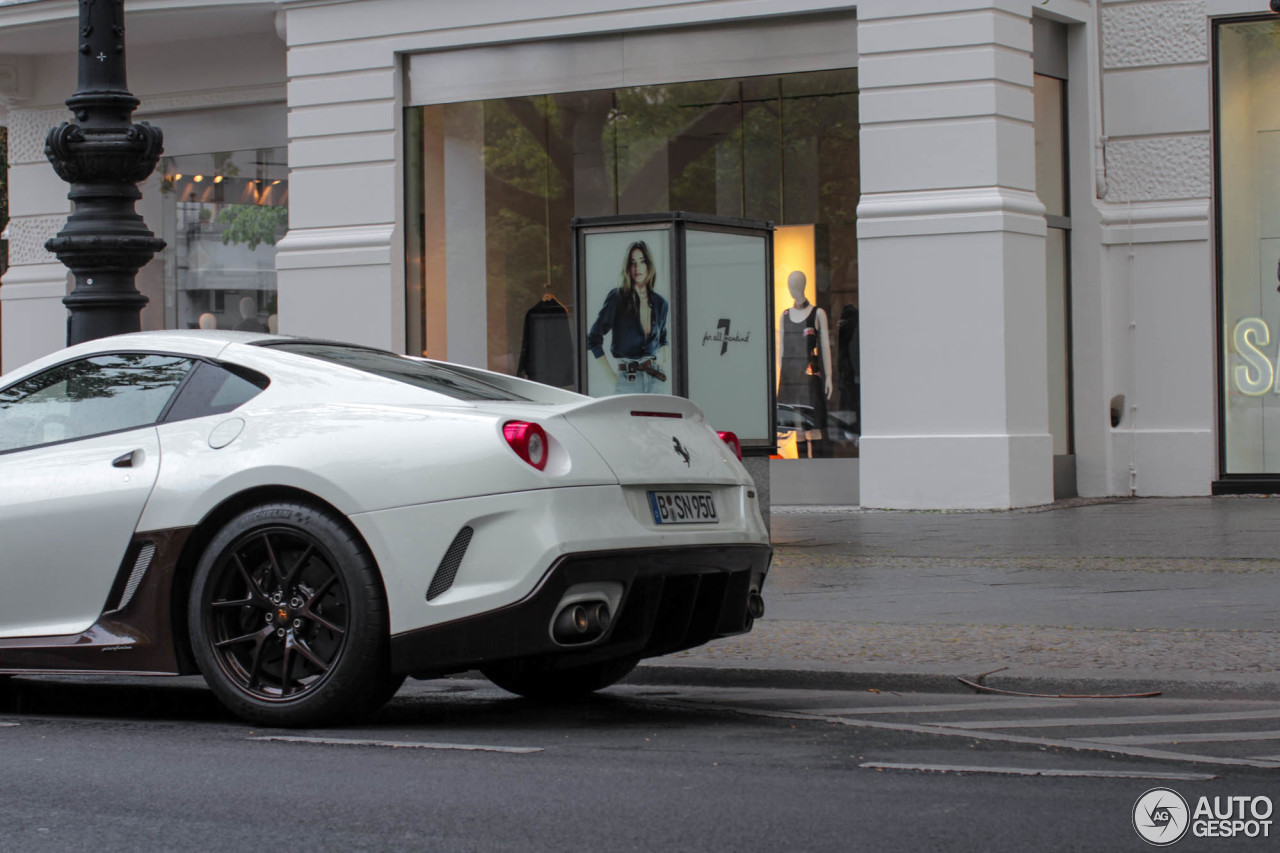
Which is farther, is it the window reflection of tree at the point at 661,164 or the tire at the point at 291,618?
the window reflection of tree at the point at 661,164

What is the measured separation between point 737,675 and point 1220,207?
11832 millimetres

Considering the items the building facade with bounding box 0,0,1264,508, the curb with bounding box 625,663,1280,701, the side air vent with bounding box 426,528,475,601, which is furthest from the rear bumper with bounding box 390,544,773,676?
the building facade with bounding box 0,0,1264,508

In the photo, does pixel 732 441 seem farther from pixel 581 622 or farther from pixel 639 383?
pixel 639 383

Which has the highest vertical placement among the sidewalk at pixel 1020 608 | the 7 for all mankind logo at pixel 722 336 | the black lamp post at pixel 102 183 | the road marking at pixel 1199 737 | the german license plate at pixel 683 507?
the black lamp post at pixel 102 183

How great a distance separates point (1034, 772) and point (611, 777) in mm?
1187

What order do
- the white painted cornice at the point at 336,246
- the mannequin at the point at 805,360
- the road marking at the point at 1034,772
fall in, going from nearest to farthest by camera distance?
the road marking at the point at 1034,772 < the mannequin at the point at 805,360 < the white painted cornice at the point at 336,246

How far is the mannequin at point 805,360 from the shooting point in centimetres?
1664

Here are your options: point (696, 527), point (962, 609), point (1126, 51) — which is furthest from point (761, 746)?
point (1126, 51)

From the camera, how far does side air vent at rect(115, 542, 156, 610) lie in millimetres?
5830

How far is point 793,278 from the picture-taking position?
663 inches

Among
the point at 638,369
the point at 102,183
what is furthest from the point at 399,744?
the point at 638,369

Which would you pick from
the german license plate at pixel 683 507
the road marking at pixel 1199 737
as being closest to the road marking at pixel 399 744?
the german license plate at pixel 683 507

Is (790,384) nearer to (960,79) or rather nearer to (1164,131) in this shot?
(960,79)

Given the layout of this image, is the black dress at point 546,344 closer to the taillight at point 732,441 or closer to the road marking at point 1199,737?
the taillight at point 732,441
